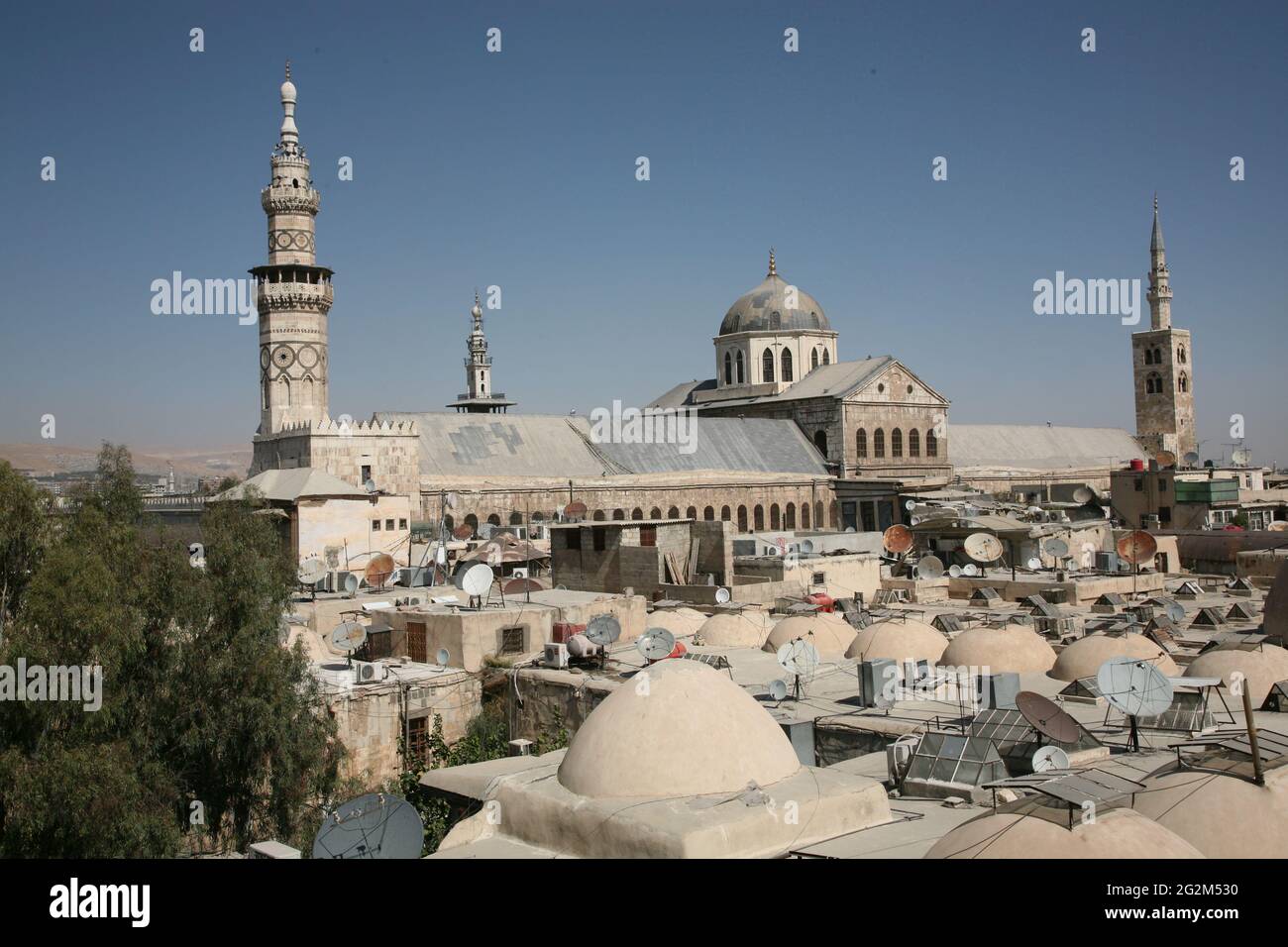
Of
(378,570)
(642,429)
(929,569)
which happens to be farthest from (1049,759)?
(642,429)

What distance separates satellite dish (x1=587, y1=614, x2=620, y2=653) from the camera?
21747mm

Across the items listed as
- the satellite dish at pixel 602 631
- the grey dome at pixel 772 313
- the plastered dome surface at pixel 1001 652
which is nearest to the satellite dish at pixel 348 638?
the satellite dish at pixel 602 631

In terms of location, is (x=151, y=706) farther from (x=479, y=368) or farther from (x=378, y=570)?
(x=479, y=368)

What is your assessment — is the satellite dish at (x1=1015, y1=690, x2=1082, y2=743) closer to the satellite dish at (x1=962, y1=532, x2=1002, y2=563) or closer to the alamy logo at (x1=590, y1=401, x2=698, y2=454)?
the satellite dish at (x1=962, y1=532, x2=1002, y2=563)

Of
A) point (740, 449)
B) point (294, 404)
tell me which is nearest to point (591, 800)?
point (294, 404)

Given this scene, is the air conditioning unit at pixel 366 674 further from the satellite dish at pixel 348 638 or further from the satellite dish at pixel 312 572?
the satellite dish at pixel 312 572

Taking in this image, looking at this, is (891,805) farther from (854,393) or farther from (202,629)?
(854,393)

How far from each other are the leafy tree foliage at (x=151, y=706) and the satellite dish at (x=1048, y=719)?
35.3 ft

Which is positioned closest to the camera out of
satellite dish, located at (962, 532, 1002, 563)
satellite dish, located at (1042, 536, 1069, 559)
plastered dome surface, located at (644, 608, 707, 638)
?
plastered dome surface, located at (644, 608, 707, 638)

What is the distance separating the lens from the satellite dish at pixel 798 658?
1788 cm

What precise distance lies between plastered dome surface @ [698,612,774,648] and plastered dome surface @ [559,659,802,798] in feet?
47.1
